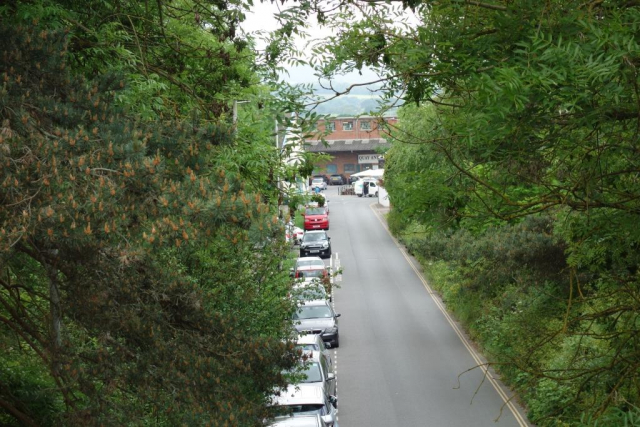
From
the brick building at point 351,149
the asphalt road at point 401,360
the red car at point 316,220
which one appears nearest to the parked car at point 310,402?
the asphalt road at point 401,360

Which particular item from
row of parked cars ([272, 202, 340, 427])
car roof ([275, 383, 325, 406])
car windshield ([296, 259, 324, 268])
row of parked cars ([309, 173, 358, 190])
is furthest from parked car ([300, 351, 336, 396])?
row of parked cars ([309, 173, 358, 190])

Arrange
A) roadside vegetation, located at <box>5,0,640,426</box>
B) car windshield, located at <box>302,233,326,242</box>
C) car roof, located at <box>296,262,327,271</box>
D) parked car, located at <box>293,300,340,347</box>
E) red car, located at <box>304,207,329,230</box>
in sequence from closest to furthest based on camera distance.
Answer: roadside vegetation, located at <box>5,0,640,426</box> < parked car, located at <box>293,300,340,347</box> < car roof, located at <box>296,262,327,271</box> < car windshield, located at <box>302,233,326,242</box> < red car, located at <box>304,207,329,230</box>

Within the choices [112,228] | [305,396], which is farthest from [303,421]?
[112,228]

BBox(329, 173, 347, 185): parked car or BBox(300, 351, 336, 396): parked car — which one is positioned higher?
BBox(329, 173, 347, 185): parked car

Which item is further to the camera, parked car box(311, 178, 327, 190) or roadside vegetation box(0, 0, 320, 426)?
parked car box(311, 178, 327, 190)

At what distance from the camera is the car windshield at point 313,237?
41341mm

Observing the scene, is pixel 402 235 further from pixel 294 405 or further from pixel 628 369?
pixel 628 369

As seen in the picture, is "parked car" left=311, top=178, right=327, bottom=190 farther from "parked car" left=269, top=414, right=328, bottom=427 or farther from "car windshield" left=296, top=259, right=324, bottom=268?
"parked car" left=269, top=414, right=328, bottom=427

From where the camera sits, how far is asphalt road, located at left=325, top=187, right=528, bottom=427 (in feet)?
63.2

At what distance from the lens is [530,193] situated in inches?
496

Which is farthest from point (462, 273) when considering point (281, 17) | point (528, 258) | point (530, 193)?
point (281, 17)

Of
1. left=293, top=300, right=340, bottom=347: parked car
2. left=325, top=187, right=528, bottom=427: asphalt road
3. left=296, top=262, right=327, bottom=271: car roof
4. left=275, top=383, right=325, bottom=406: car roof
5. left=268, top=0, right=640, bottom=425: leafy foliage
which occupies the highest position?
left=268, top=0, right=640, bottom=425: leafy foliage

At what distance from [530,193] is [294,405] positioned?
5912 mm

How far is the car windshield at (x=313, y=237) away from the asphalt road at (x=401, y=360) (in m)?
1.49
